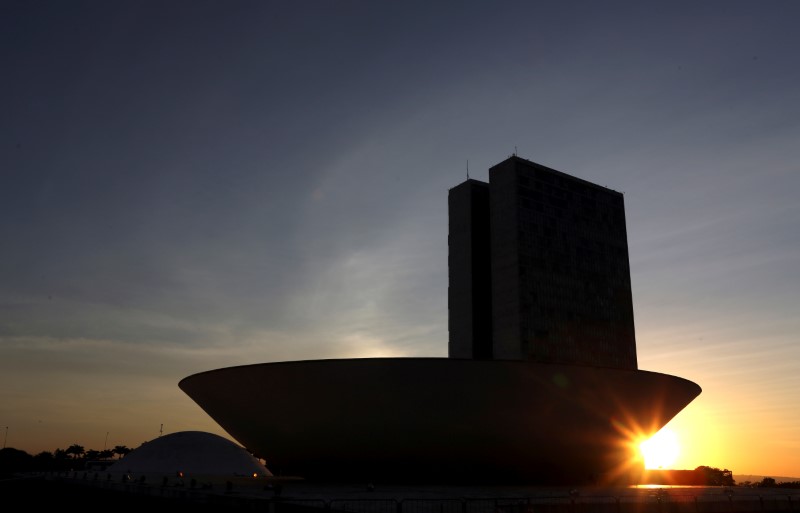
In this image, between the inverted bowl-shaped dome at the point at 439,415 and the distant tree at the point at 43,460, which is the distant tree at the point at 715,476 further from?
the distant tree at the point at 43,460

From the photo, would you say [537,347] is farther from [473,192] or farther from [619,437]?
[619,437]

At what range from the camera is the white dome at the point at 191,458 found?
212 feet

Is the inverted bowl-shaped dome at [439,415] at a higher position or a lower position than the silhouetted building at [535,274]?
lower

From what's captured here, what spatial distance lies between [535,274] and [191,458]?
6078 cm

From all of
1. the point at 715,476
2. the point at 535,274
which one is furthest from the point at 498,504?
the point at 535,274

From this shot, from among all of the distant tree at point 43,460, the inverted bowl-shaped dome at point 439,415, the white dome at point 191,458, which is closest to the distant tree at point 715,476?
the inverted bowl-shaped dome at point 439,415

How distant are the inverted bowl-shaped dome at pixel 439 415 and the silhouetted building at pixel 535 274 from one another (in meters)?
64.1

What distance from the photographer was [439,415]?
117ft

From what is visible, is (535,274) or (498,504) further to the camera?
(535,274)

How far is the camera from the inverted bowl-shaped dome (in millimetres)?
35500

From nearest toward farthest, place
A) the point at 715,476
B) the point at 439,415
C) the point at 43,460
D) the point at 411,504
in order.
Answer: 1. the point at 411,504
2. the point at 439,415
3. the point at 715,476
4. the point at 43,460

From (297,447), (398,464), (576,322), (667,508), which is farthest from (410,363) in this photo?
(576,322)

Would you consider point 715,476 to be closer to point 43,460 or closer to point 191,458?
point 191,458

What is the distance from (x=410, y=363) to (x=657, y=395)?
644 inches
